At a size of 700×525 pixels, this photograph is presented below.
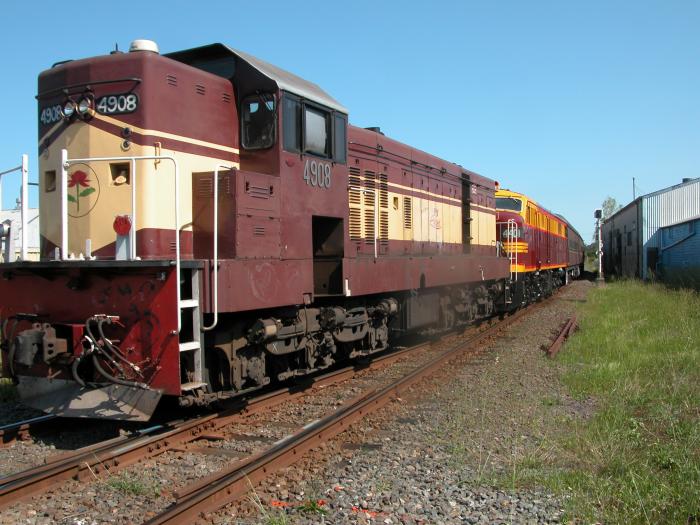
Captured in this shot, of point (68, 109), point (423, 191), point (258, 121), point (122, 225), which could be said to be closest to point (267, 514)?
point (122, 225)

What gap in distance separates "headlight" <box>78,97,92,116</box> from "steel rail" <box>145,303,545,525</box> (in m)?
3.56

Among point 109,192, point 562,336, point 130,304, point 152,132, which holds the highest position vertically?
point 152,132

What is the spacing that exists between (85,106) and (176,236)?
188 centimetres

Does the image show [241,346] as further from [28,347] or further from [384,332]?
[384,332]

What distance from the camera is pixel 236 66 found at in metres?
6.50

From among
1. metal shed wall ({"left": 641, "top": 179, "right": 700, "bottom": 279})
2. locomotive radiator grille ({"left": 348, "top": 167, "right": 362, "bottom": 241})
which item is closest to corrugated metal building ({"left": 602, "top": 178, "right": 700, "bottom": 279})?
metal shed wall ({"left": 641, "top": 179, "right": 700, "bottom": 279})

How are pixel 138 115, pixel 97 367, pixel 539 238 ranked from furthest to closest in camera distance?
pixel 539 238 < pixel 138 115 < pixel 97 367

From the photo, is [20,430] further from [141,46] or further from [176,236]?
[141,46]

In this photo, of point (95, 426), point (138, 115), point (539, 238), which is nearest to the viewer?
point (138, 115)

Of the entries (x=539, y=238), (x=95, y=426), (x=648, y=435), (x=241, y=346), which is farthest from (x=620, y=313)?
(x=95, y=426)

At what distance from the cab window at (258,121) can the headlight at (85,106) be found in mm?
1513

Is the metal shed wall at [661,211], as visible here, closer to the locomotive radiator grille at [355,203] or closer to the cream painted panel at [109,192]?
the locomotive radiator grille at [355,203]

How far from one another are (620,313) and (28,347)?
13.7 m

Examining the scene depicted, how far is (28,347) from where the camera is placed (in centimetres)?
514
